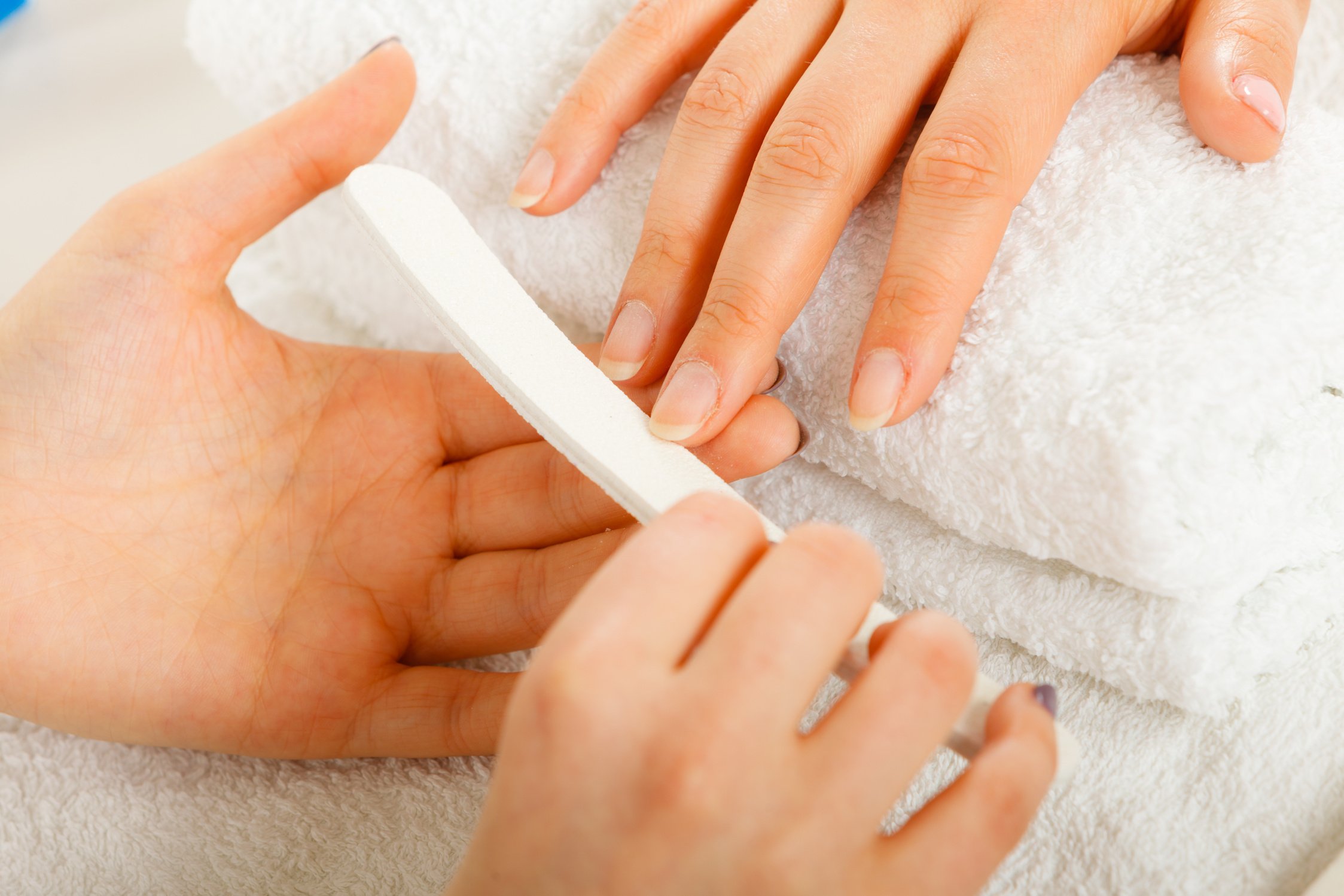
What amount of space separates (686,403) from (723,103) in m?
0.18

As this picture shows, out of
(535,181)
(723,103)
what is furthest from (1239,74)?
(535,181)

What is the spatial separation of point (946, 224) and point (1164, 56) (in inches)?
8.4

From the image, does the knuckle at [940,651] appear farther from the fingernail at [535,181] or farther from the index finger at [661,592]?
the fingernail at [535,181]

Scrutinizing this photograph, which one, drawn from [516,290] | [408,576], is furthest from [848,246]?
[408,576]

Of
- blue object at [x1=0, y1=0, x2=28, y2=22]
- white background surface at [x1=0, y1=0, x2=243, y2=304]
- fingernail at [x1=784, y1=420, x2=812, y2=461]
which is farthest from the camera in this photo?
blue object at [x1=0, y1=0, x2=28, y2=22]

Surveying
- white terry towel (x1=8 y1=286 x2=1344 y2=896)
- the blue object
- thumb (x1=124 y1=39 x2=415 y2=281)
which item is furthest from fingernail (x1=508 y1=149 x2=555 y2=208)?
the blue object

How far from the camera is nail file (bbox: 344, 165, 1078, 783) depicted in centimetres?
39

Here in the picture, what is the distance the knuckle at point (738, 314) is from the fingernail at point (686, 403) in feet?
0.07

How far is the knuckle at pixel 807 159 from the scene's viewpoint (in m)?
0.46

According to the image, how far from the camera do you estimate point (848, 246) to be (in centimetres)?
49

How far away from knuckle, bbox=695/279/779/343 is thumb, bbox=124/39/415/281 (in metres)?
Result: 0.27

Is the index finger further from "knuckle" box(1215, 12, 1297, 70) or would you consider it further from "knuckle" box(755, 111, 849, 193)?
"knuckle" box(1215, 12, 1297, 70)

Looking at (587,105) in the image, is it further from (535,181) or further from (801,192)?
(801,192)

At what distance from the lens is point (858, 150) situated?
47 cm
